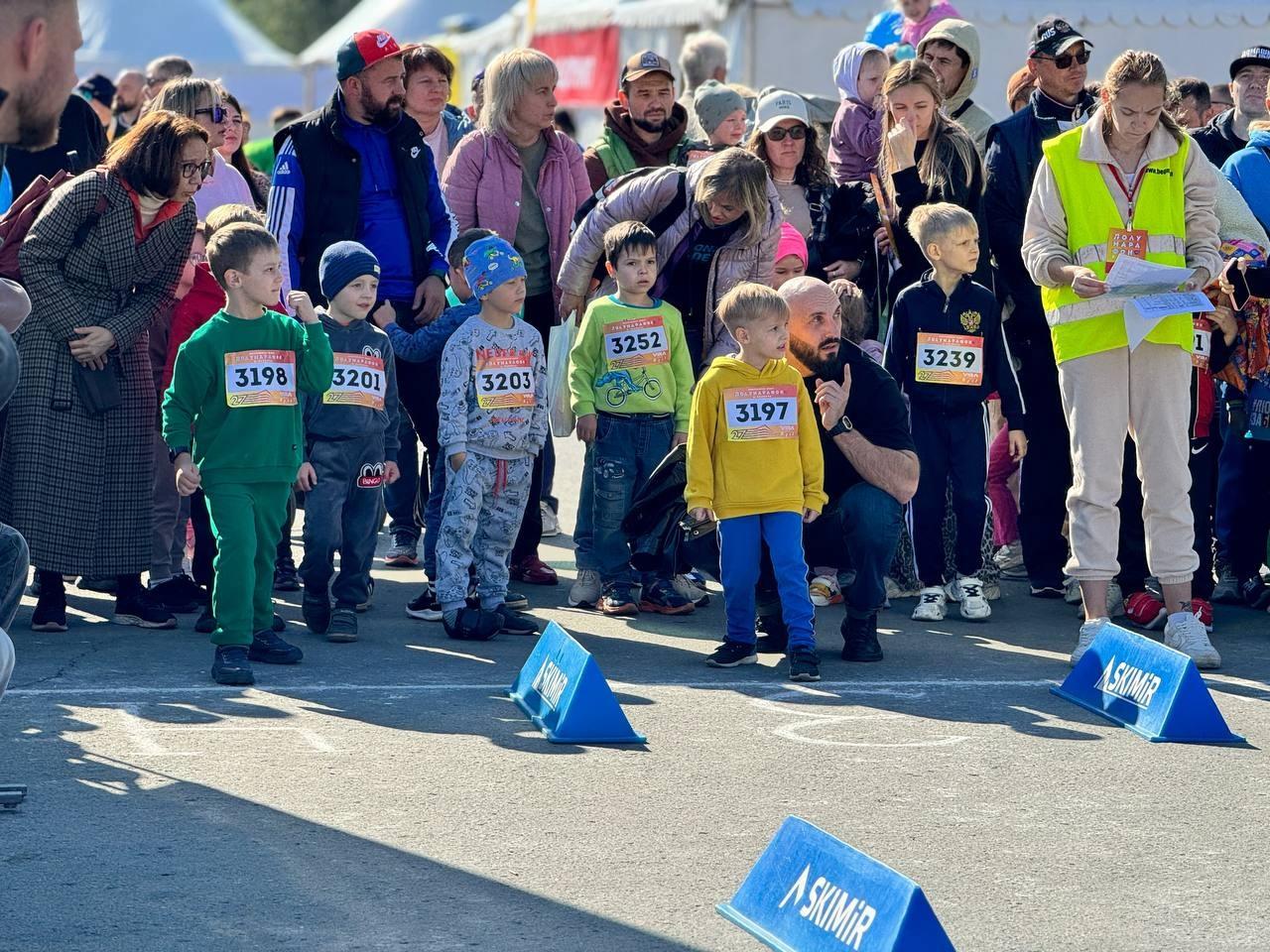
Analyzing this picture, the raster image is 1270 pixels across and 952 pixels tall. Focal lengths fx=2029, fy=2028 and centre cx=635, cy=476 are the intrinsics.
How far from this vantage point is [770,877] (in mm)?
4605

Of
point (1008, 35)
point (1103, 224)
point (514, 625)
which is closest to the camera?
point (1103, 224)

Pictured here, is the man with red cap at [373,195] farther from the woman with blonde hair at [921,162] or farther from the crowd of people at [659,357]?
the woman with blonde hair at [921,162]

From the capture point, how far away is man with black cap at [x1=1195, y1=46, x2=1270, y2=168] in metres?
9.23

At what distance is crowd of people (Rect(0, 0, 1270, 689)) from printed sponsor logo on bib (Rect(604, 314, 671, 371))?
0.05 ft

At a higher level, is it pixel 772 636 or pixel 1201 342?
pixel 1201 342

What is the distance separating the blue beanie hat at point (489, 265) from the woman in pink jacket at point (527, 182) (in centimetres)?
113

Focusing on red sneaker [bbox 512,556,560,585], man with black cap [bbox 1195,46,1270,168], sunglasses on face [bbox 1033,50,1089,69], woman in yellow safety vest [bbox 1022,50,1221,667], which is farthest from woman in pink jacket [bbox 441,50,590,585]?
man with black cap [bbox 1195,46,1270,168]

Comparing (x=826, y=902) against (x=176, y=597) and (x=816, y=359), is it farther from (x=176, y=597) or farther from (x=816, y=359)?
(x=176, y=597)

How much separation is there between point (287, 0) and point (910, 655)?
57901 millimetres

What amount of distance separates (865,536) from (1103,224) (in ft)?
4.89

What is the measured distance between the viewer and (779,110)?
920 centimetres

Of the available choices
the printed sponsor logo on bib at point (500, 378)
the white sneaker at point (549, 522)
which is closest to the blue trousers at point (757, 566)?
the printed sponsor logo on bib at point (500, 378)

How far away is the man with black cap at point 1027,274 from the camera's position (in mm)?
8664

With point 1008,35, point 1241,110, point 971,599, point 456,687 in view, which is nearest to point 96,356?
point 456,687
